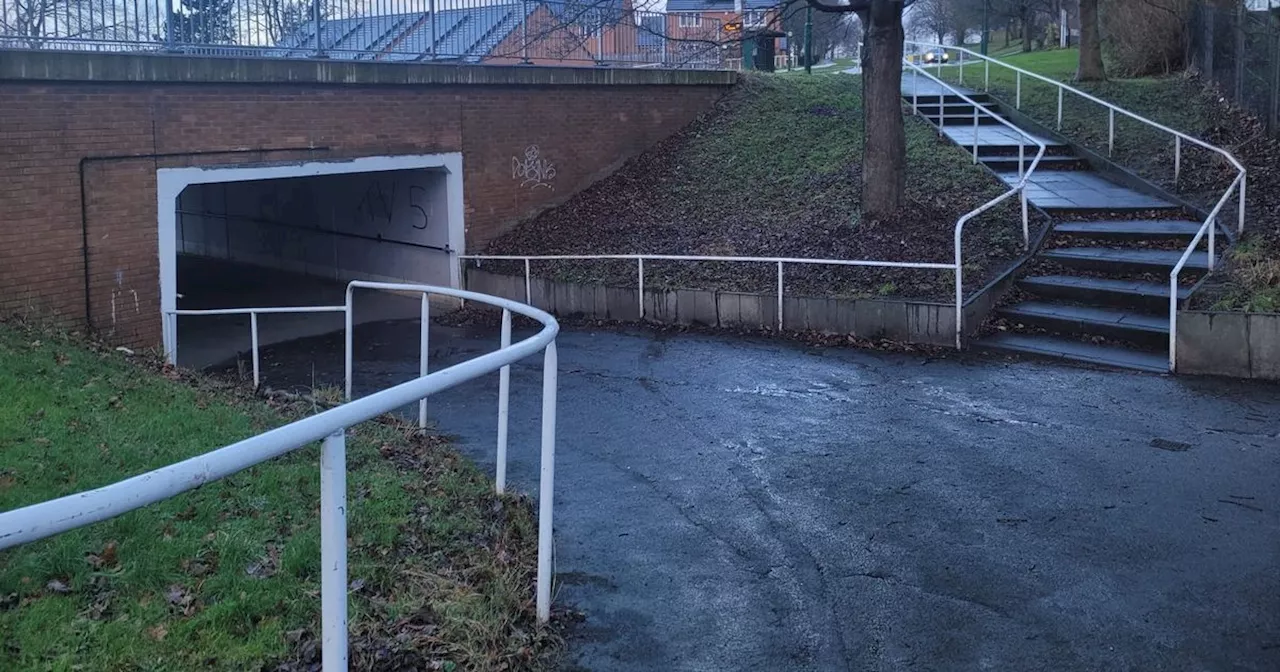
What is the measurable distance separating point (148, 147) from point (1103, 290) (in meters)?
10.6

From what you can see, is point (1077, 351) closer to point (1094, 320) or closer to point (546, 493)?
point (1094, 320)

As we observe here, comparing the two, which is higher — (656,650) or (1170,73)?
(1170,73)

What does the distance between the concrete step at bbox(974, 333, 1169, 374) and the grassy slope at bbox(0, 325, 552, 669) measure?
20.6 feet

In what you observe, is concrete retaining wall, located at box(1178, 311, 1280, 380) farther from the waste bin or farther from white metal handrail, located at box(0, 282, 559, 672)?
the waste bin

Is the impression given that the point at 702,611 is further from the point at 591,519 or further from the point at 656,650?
the point at 591,519

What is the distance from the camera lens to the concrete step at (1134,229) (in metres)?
13.4

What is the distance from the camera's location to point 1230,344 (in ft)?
33.2

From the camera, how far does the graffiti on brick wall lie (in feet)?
61.4

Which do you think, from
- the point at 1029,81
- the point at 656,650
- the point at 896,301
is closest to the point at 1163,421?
the point at 896,301

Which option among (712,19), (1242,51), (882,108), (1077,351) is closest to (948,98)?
(1242,51)

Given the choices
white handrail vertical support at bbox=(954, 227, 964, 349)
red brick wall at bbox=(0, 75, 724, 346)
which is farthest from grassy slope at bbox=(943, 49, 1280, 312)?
red brick wall at bbox=(0, 75, 724, 346)

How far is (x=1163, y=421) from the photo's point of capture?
8.77m

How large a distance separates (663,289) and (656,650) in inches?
390

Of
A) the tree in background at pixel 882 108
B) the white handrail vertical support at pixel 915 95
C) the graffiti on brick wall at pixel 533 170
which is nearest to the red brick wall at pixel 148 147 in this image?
the graffiti on brick wall at pixel 533 170
